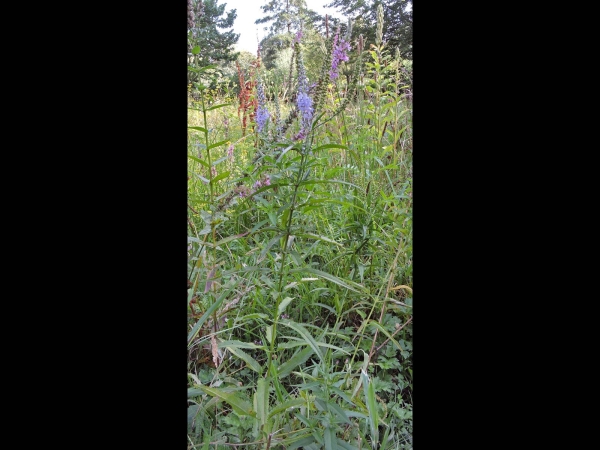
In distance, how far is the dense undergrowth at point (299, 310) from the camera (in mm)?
1011

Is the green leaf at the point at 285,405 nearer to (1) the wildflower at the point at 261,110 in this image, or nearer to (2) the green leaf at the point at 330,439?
(2) the green leaf at the point at 330,439

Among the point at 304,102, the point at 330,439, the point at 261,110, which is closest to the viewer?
the point at 330,439

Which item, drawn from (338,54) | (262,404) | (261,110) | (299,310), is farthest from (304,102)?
(262,404)

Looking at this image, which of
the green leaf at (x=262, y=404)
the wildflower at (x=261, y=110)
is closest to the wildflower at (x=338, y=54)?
the wildflower at (x=261, y=110)

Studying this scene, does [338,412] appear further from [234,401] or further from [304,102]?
[304,102]

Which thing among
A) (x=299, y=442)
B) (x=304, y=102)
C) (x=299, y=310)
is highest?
(x=304, y=102)

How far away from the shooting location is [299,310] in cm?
168

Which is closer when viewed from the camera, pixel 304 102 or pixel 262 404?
pixel 262 404

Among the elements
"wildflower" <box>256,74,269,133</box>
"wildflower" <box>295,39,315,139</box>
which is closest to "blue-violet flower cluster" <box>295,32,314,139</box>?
"wildflower" <box>295,39,315,139</box>
